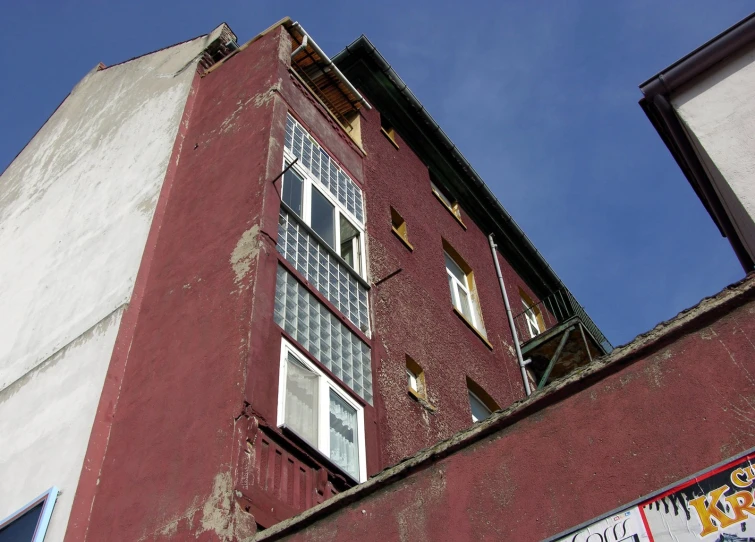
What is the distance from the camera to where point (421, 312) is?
13188 millimetres

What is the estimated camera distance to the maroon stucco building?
25.6 feet

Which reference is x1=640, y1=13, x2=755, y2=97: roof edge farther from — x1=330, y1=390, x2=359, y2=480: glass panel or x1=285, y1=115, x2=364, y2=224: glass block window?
x1=285, y1=115, x2=364, y2=224: glass block window

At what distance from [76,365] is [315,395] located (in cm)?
308

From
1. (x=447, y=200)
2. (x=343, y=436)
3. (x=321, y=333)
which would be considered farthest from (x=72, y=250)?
(x=447, y=200)

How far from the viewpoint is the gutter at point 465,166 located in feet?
57.9

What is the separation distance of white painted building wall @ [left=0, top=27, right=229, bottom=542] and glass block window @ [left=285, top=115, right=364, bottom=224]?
2009 mm

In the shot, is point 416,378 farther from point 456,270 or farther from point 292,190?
point 456,270

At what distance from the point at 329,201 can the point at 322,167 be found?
74 cm

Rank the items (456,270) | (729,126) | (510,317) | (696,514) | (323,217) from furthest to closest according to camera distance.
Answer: (510,317), (456,270), (323,217), (729,126), (696,514)

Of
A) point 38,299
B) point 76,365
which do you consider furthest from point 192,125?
point 76,365

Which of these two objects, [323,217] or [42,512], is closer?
[42,512]

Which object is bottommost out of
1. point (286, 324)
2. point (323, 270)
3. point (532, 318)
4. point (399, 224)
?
point (286, 324)

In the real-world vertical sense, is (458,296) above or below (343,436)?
above

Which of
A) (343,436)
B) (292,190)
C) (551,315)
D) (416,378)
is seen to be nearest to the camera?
(343,436)
